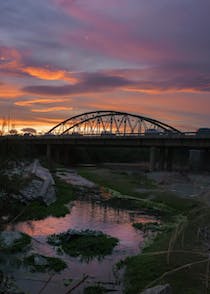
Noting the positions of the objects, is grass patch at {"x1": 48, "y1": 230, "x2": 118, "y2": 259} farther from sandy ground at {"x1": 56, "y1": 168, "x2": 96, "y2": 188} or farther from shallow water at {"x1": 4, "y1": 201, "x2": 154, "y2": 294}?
sandy ground at {"x1": 56, "y1": 168, "x2": 96, "y2": 188}

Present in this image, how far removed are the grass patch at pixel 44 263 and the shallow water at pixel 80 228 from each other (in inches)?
11.5

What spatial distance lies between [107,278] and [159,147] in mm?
79294

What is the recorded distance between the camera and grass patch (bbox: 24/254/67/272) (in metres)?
15.2

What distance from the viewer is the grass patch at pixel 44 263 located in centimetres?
1523

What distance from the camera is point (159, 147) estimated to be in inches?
3659

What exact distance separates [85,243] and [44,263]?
3536 millimetres

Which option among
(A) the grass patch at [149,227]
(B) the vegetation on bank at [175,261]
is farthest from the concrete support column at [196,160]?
(A) the grass patch at [149,227]

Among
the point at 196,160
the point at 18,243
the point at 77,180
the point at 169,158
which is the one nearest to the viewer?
the point at 18,243

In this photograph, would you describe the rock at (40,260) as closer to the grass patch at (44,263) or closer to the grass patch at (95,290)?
the grass patch at (44,263)

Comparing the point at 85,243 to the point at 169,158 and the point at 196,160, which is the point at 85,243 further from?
the point at 196,160

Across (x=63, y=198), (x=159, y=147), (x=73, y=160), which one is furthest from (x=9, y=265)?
(x=73, y=160)

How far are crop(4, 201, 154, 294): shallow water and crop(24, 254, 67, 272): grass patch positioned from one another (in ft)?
0.96

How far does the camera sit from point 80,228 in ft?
79.2

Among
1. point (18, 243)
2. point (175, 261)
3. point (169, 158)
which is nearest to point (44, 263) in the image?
point (18, 243)
